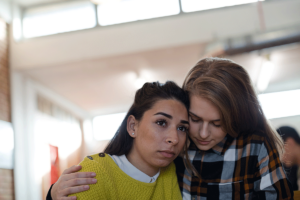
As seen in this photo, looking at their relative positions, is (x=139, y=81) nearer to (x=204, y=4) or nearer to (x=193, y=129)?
(x=204, y=4)

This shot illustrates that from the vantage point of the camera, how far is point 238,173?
1421 mm

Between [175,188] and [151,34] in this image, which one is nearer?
[175,188]

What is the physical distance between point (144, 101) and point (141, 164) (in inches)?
11.3

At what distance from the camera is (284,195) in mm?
1287

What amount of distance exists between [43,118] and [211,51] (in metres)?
3.67

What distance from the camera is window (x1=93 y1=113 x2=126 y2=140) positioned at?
875cm

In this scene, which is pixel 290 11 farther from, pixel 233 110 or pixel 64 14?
pixel 233 110

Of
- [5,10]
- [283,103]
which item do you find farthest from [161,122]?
[283,103]

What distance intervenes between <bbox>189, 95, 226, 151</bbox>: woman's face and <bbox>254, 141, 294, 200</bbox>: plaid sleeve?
0.67ft

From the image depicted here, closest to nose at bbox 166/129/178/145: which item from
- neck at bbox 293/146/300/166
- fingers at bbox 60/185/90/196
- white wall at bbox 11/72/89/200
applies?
fingers at bbox 60/185/90/196

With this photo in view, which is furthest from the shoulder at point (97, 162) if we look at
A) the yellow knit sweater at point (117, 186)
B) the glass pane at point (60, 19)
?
the glass pane at point (60, 19)

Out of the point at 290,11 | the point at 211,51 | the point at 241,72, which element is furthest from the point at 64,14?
the point at 241,72

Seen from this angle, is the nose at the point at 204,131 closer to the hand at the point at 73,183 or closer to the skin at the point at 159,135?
the skin at the point at 159,135

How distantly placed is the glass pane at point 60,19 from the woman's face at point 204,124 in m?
4.20
